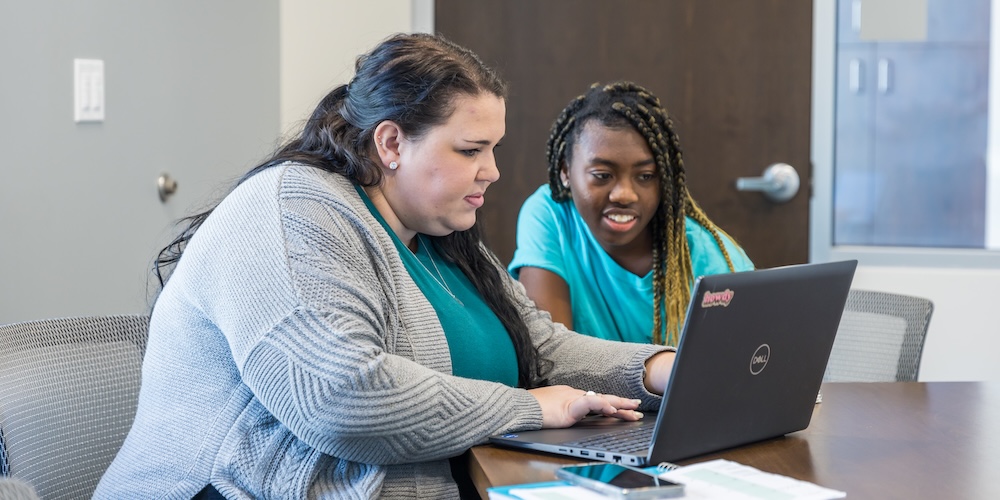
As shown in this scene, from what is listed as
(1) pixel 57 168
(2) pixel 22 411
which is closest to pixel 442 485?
(2) pixel 22 411

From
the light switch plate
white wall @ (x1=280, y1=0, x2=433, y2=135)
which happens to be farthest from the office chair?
white wall @ (x1=280, y1=0, x2=433, y2=135)

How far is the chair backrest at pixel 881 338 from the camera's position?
2254 millimetres

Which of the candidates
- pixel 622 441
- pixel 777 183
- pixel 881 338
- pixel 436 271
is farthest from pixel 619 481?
pixel 777 183

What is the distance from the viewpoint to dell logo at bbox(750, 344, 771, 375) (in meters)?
1.30

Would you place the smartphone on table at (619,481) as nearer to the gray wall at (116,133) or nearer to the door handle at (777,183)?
the gray wall at (116,133)

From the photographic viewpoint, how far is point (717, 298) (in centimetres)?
119

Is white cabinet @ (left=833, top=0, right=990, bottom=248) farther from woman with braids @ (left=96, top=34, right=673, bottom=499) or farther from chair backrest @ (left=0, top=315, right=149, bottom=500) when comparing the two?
chair backrest @ (left=0, top=315, right=149, bottom=500)

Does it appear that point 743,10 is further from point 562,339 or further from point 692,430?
point 692,430

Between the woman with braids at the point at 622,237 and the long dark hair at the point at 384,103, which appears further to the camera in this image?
the woman with braids at the point at 622,237

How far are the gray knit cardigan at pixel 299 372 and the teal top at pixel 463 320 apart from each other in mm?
50

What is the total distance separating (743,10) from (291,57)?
4.37ft

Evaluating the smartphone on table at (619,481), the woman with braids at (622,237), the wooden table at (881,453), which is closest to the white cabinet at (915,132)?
the woman with braids at (622,237)

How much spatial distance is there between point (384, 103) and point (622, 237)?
728 mm

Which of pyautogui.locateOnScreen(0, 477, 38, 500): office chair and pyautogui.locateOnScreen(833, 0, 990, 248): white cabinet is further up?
pyautogui.locateOnScreen(833, 0, 990, 248): white cabinet
